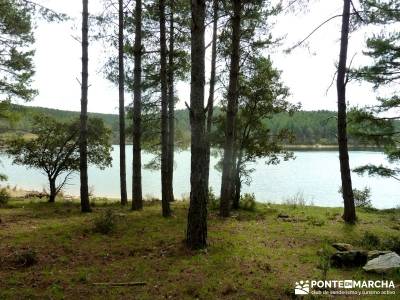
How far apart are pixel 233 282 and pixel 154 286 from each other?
1.23 m

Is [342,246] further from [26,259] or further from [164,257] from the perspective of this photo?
[26,259]

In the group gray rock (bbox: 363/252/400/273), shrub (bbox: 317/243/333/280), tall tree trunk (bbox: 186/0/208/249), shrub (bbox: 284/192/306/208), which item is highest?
Answer: tall tree trunk (bbox: 186/0/208/249)

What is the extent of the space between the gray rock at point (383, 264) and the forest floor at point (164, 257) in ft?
0.43

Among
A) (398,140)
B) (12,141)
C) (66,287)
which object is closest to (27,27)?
(12,141)

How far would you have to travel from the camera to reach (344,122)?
11.3 m

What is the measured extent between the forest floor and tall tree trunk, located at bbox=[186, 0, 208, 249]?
44 cm

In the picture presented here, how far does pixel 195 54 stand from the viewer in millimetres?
7797

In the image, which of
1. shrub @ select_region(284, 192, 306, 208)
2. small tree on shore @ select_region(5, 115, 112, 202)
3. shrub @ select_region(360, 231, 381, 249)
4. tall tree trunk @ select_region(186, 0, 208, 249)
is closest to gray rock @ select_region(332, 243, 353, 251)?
shrub @ select_region(360, 231, 381, 249)

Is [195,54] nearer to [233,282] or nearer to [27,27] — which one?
[233,282]

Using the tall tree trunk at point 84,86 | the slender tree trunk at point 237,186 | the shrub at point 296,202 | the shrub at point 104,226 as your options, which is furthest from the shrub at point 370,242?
the tall tree trunk at point 84,86

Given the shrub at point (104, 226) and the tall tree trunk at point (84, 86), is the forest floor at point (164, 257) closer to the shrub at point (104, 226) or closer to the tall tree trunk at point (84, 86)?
the shrub at point (104, 226)

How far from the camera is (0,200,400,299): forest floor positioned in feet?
18.6

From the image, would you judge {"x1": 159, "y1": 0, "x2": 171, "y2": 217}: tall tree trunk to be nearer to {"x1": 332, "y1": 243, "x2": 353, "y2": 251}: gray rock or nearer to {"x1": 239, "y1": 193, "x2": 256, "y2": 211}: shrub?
{"x1": 239, "y1": 193, "x2": 256, "y2": 211}: shrub

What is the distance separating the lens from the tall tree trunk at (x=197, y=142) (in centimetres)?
767
